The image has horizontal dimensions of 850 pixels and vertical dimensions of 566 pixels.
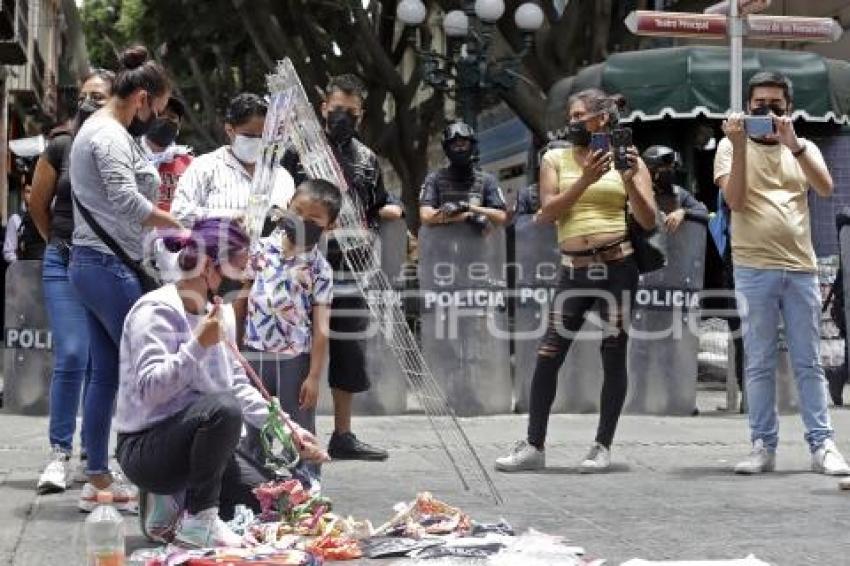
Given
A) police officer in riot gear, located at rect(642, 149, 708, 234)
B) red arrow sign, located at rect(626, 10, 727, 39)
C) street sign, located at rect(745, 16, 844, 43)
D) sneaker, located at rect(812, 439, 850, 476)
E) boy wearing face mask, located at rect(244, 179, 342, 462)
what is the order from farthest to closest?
police officer in riot gear, located at rect(642, 149, 708, 234)
street sign, located at rect(745, 16, 844, 43)
red arrow sign, located at rect(626, 10, 727, 39)
sneaker, located at rect(812, 439, 850, 476)
boy wearing face mask, located at rect(244, 179, 342, 462)

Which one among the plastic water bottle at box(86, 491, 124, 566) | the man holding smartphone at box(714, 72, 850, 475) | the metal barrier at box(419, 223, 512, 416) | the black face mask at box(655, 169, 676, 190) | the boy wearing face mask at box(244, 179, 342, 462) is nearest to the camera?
the plastic water bottle at box(86, 491, 124, 566)

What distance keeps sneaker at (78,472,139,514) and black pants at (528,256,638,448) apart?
2056mm

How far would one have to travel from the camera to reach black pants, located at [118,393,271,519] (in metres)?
4.86

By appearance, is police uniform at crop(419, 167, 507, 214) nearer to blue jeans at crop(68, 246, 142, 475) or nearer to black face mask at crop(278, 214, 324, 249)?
black face mask at crop(278, 214, 324, 249)

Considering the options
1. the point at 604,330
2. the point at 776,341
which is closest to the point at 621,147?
the point at 604,330

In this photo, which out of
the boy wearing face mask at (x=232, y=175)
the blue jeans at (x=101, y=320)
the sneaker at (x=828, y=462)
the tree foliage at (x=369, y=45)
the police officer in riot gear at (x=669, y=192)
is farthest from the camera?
the tree foliage at (x=369, y=45)

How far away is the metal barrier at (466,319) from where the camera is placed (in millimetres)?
9617

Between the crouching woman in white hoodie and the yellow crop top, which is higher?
the yellow crop top

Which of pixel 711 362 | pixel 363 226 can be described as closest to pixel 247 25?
pixel 711 362

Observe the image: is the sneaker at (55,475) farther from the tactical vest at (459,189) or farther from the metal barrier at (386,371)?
the tactical vest at (459,189)

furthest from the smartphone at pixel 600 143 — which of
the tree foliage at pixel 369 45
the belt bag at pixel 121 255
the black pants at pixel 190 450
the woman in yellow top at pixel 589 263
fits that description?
the tree foliage at pixel 369 45

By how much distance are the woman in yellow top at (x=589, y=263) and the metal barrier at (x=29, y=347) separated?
3627mm

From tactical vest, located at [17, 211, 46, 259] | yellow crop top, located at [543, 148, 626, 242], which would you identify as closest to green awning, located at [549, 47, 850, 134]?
tactical vest, located at [17, 211, 46, 259]

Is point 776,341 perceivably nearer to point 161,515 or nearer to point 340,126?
point 340,126
